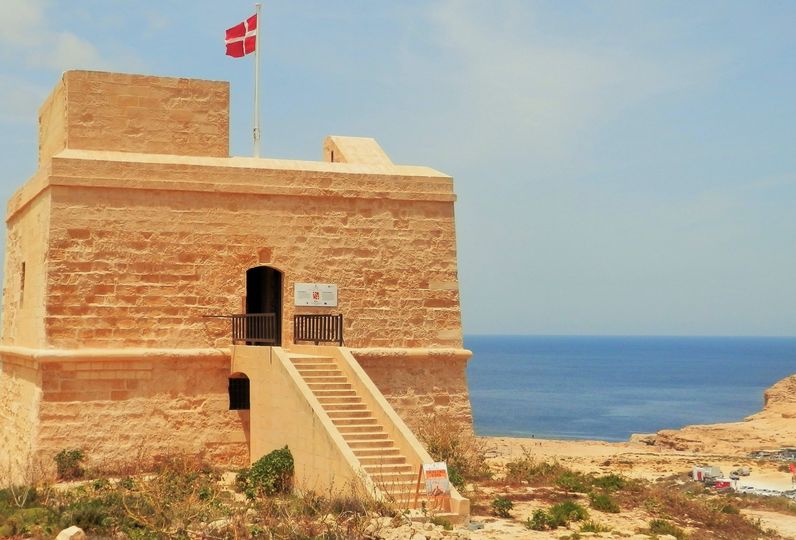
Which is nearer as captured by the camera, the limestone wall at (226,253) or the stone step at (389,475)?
the stone step at (389,475)

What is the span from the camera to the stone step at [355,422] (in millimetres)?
14758

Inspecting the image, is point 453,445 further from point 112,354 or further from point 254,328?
point 112,354

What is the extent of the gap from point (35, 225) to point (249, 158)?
4.00 metres

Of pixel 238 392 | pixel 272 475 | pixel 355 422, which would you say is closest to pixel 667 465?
pixel 238 392

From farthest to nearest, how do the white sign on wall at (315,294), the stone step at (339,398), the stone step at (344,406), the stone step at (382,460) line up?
1. the white sign on wall at (315,294)
2. the stone step at (339,398)
3. the stone step at (344,406)
4. the stone step at (382,460)

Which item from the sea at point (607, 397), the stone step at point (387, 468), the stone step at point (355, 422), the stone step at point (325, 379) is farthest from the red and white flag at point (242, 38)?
the sea at point (607, 397)

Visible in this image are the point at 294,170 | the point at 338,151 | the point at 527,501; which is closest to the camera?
the point at 527,501

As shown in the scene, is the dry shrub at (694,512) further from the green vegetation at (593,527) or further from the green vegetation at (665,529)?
the green vegetation at (593,527)

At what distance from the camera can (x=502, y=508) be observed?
13562 mm

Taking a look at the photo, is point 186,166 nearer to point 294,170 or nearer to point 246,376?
point 294,170

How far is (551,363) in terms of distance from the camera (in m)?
147

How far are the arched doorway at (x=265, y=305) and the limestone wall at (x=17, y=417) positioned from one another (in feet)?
12.1

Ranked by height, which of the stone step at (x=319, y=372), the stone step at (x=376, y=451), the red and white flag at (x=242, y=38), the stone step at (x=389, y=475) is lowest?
the stone step at (x=389, y=475)

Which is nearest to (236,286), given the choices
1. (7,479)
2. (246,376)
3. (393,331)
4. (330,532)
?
(246,376)
